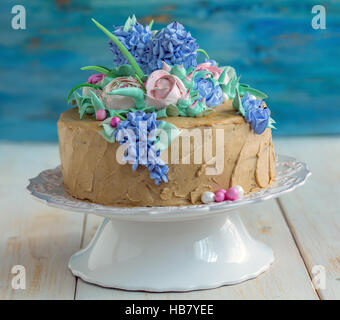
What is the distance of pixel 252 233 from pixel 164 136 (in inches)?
32.6

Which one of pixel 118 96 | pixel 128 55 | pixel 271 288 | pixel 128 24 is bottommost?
pixel 271 288

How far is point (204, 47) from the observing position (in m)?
4.03

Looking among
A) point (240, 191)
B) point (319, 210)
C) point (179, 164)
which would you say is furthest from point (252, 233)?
point (179, 164)

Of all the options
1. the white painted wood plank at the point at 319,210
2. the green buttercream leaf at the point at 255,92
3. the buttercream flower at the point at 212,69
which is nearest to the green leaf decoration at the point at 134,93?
the buttercream flower at the point at 212,69

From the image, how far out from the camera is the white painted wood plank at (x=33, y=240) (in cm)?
212

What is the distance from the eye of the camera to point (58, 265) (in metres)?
2.28

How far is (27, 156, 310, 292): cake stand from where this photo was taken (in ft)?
6.70

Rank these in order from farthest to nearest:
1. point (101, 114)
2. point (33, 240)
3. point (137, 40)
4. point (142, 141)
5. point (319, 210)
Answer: point (319, 210), point (33, 240), point (137, 40), point (101, 114), point (142, 141)

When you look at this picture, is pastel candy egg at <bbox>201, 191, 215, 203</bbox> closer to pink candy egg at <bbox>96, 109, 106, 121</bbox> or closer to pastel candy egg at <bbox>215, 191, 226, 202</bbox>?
pastel candy egg at <bbox>215, 191, 226, 202</bbox>

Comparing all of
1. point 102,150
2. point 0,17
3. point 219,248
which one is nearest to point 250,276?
point 219,248

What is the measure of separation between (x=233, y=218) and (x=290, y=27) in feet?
6.99

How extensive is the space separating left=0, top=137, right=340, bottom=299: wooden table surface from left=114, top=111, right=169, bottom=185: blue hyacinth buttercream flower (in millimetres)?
402


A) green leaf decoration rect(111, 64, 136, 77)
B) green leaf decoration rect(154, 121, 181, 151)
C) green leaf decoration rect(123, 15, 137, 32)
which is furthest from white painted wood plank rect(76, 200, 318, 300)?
green leaf decoration rect(123, 15, 137, 32)

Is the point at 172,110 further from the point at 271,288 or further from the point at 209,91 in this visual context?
the point at 271,288
